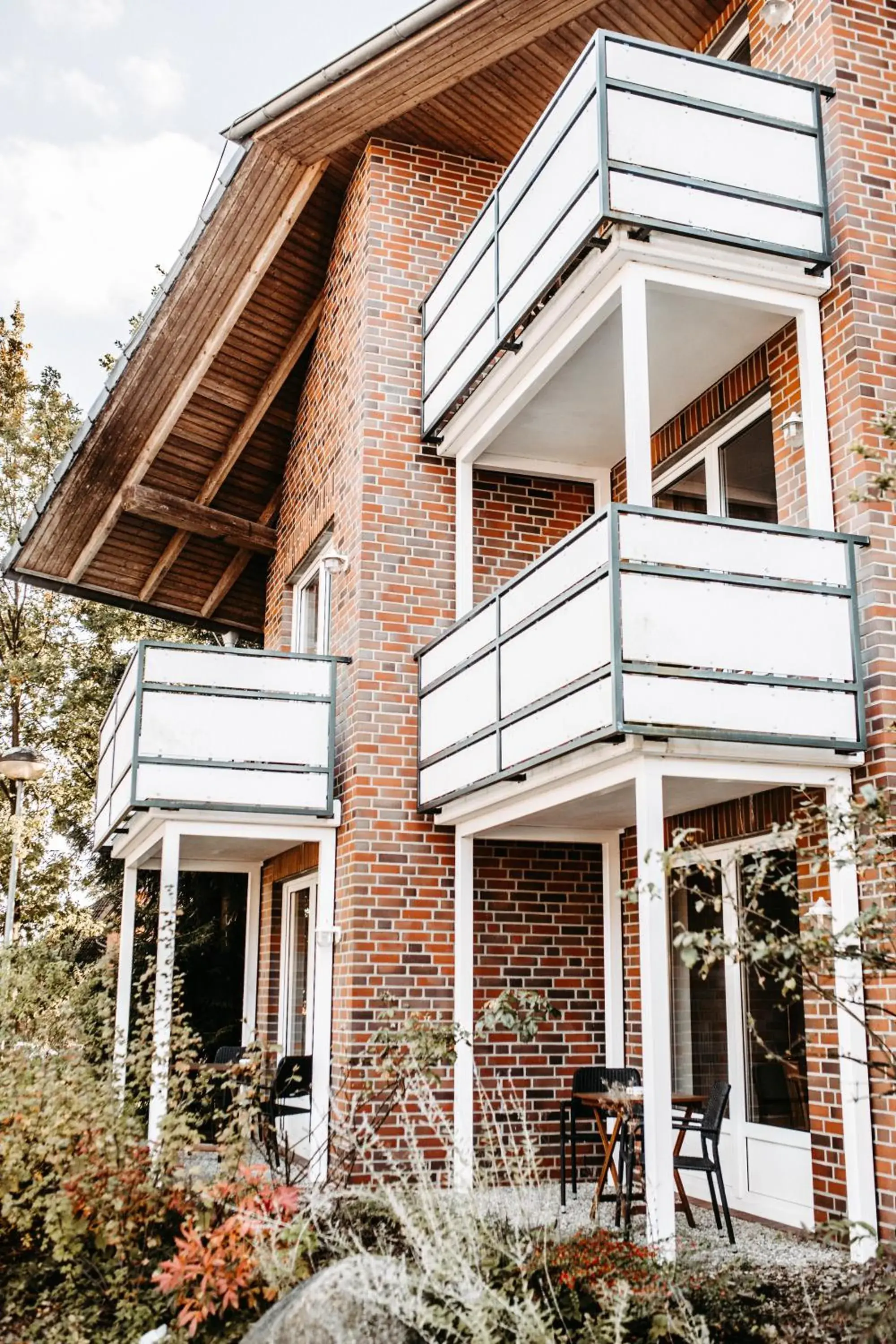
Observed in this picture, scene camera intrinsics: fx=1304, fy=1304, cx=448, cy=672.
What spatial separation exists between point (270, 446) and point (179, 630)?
26.9 feet

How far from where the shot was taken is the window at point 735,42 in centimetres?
856

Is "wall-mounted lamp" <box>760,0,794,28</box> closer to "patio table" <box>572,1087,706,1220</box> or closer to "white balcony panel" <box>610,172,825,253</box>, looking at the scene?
"white balcony panel" <box>610,172,825,253</box>

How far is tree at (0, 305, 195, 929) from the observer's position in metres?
19.4

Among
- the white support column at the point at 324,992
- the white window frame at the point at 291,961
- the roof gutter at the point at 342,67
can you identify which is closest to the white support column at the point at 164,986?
the white support column at the point at 324,992

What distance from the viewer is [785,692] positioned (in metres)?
6.53

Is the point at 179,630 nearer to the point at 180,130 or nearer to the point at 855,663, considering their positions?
the point at 855,663

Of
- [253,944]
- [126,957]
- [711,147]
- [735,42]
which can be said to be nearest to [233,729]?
[126,957]

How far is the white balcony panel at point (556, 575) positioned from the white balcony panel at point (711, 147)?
6.71 feet

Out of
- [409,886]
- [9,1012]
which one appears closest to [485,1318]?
[9,1012]

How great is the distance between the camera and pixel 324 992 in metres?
9.28

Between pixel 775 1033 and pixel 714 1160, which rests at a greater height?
pixel 775 1033

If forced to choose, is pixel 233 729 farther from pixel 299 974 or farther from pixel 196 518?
pixel 196 518

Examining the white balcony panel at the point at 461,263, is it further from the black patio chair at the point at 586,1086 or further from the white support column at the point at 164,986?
the black patio chair at the point at 586,1086

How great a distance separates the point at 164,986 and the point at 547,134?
Answer: 215 inches
